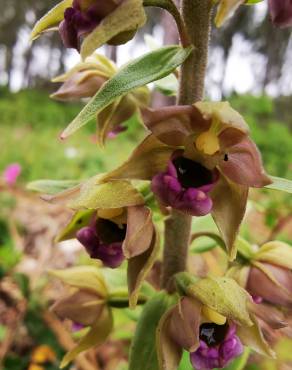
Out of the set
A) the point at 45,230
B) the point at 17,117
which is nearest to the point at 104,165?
the point at 45,230

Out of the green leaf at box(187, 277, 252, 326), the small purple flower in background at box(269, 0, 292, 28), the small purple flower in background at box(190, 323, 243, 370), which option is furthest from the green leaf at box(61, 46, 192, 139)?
the small purple flower in background at box(190, 323, 243, 370)

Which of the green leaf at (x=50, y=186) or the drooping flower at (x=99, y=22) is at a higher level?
the drooping flower at (x=99, y=22)

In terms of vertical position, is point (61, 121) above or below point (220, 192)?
below

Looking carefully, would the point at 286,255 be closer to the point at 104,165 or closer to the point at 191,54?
the point at 191,54

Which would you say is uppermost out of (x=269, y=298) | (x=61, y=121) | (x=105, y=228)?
(x=105, y=228)

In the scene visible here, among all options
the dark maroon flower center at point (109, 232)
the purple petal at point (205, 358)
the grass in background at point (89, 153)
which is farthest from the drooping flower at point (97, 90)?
the grass in background at point (89, 153)

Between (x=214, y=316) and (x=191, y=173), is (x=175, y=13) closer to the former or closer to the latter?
(x=191, y=173)

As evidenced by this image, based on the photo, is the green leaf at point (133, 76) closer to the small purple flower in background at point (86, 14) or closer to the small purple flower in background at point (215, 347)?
the small purple flower in background at point (86, 14)
